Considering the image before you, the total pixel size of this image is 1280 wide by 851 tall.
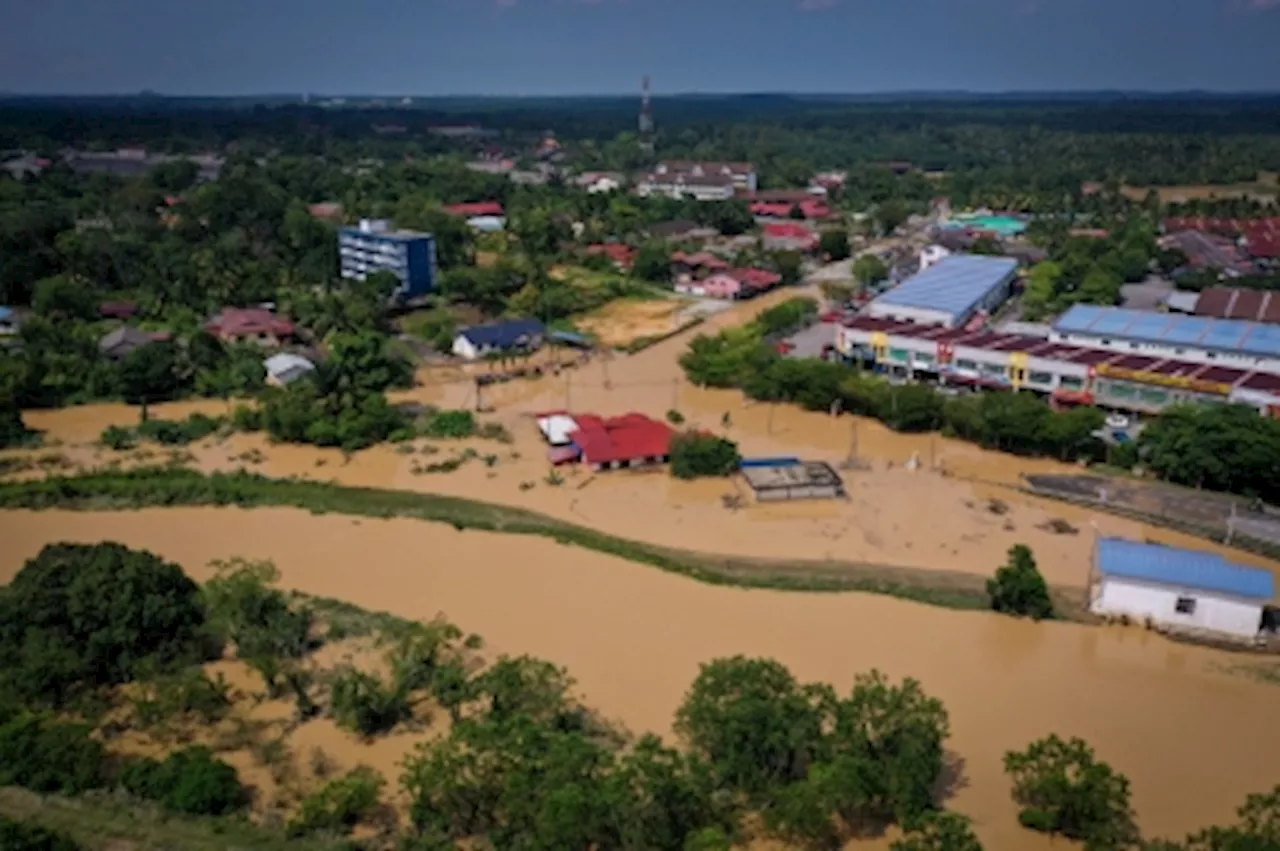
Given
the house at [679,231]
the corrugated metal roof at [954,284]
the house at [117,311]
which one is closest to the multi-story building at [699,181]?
the house at [679,231]

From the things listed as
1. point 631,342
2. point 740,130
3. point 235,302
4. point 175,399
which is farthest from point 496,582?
point 740,130

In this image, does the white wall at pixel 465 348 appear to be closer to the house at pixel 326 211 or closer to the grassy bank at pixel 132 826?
the grassy bank at pixel 132 826

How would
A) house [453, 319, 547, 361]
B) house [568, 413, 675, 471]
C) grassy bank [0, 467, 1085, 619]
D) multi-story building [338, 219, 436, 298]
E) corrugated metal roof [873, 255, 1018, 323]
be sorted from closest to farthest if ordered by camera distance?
grassy bank [0, 467, 1085, 619], house [568, 413, 675, 471], house [453, 319, 547, 361], corrugated metal roof [873, 255, 1018, 323], multi-story building [338, 219, 436, 298]

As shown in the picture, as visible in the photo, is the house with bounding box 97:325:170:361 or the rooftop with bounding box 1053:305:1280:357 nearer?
the rooftop with bounding box 1053:305:1280:357

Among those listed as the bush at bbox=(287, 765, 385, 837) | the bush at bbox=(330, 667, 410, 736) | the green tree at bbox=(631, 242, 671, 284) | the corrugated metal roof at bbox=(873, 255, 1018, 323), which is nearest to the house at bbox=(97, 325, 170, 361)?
the bush at bbox=(330, 667, 410, 736)

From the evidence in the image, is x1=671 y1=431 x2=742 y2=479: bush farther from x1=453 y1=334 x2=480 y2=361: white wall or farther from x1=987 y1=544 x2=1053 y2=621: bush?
x1=453 y1=334 x2=480 y2=361: white wall

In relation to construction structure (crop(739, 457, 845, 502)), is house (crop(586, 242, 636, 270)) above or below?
above

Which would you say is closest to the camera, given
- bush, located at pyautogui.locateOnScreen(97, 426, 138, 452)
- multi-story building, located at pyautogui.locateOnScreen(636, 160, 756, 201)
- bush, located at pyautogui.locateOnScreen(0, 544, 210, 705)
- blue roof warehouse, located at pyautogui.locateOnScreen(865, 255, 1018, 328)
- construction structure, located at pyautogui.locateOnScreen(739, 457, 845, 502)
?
bush, located at pyautogui.locateOnScreen(0, 544, 210, 705)
